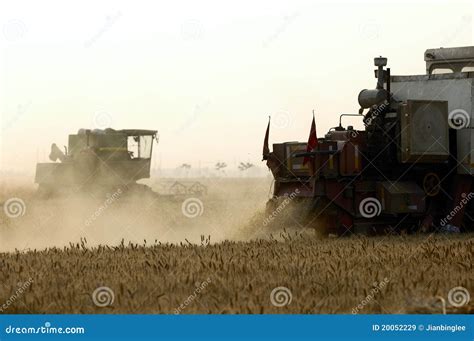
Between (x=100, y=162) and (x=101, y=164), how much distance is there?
67 mm

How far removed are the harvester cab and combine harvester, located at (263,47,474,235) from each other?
462 inches

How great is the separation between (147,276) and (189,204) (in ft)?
72.6

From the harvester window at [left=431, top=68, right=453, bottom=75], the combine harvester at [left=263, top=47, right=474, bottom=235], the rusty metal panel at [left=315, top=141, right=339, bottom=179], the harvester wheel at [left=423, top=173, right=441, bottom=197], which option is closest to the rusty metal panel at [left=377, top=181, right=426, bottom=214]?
the combine harvester at [left=263, top=47, right=474, bottom=235]

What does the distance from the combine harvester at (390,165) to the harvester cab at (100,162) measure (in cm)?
1174

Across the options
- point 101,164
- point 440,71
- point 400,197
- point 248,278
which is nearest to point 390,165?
point 400,197

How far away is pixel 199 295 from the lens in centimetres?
905

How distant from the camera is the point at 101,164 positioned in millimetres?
28062

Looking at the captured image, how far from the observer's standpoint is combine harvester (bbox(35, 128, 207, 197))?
92.3ft

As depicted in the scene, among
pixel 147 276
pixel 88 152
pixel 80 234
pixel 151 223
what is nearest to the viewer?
pixel 147 276

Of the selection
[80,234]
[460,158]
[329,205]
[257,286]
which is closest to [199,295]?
[257,286]

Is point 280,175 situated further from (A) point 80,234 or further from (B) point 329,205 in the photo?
(A) point 80,234

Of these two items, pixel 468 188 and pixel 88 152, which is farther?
pixel 88 152

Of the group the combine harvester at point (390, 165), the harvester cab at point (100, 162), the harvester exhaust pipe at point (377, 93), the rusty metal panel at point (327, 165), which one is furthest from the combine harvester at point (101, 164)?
the rusty metal panel at point (327, 165)

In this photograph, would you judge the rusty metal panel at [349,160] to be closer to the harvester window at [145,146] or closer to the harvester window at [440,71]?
the harvester window at [440,71]
